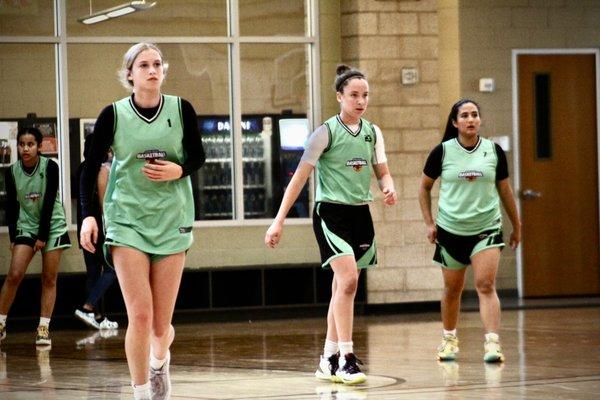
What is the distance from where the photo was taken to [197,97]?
16.9 metres

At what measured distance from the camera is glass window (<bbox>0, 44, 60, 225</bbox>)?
16188mm

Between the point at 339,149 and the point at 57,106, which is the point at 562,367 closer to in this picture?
the point at 339,149

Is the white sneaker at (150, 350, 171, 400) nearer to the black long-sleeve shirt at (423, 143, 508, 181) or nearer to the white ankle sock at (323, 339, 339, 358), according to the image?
the white ankle sock at (323, 339, 339, 358)

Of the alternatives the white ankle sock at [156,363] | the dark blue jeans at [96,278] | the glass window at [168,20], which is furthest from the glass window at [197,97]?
the white ankle sock at [156,363]

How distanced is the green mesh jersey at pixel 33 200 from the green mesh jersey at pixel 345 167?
461 centimetres

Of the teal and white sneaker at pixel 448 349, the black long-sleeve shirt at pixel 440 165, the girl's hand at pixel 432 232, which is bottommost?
Result: the teal and white sneaker at pixel 448 349

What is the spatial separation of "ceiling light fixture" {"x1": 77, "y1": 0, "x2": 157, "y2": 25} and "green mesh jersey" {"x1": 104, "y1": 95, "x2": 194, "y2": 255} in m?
8.82

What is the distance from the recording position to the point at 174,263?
7.71 metres

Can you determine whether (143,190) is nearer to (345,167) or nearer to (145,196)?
(145,196)

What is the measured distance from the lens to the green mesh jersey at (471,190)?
1116 cm

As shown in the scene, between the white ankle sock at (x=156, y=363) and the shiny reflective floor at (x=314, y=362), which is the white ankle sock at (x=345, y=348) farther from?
the white ankle sock at (x=156, y=363)

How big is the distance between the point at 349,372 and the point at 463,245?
1.90 metres

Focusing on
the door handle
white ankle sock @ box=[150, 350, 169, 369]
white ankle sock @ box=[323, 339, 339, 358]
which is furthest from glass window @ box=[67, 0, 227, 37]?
white ankle sock @ box=[150, 350, 169, 369]

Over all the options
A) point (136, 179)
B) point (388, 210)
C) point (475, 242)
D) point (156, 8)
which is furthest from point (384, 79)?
point (136, 179)
